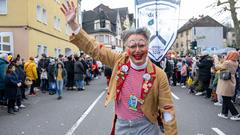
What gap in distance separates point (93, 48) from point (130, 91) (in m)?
Result: 0.59

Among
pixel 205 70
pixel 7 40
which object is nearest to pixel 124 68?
pixel 205 70

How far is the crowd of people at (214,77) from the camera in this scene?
34.3 feet

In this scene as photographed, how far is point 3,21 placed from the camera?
26.2 meters

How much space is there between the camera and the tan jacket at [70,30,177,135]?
357 centimetres

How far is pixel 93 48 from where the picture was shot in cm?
389

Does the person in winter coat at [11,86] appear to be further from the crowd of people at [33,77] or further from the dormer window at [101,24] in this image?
the dormer window at [101,24]

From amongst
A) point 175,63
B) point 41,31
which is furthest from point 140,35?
point 41,31

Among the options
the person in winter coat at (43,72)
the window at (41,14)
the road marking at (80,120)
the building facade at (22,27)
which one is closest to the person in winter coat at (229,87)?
the road marking at (80,120)

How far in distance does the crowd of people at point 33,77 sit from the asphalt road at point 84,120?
0.59 meters

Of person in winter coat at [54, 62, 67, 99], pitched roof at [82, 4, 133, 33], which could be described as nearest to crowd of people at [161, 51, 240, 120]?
person in winter coat at [54, 62, 67, 99]

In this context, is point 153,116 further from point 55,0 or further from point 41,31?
point 55,0

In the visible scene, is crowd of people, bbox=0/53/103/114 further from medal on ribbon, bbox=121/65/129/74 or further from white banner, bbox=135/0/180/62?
medal on ribbon, bbox=121/65/129/74

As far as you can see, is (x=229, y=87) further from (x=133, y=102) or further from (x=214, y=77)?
(x=133, y=102)

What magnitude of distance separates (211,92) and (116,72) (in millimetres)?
12731
